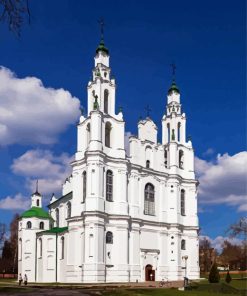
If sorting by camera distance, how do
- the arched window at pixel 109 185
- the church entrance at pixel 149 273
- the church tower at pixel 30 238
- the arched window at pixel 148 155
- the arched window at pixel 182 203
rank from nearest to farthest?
the arched window at pixel 109 185 → the church entrance at pixel 149 273 → the arched window at pixel 148 155 → the church tower at pixel 30 238 → the arched window at pixel 182 203

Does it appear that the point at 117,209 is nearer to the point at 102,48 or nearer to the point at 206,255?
the point at 102,48

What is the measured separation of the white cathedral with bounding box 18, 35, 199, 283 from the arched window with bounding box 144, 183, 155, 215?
5.3 inches

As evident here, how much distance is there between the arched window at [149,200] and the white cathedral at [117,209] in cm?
13

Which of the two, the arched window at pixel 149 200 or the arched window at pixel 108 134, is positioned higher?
the arched window at pixel 108 134

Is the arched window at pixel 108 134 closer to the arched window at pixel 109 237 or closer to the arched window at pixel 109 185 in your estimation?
the arched window at pixel 109 185

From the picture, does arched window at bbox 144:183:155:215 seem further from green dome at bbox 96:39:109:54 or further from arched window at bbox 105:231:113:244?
green dome at bbox 96:39:109:54

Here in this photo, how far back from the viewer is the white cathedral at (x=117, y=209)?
57.2m

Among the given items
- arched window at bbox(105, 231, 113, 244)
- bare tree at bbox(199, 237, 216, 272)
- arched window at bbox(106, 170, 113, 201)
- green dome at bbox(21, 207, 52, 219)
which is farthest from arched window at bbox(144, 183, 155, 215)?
bare tree at bbox(199, 237, 216, 272)

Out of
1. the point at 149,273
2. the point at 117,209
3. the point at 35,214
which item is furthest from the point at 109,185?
the point at 35,214

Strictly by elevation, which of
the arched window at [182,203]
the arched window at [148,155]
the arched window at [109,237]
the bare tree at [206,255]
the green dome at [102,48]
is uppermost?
the green dome at [102,48]

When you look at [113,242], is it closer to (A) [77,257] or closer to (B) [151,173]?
(A) [77,257]

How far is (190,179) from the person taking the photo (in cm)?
7019

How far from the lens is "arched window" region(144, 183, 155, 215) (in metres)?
64.4

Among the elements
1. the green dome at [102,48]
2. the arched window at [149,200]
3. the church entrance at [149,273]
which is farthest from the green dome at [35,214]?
the green dome at [102,48]
